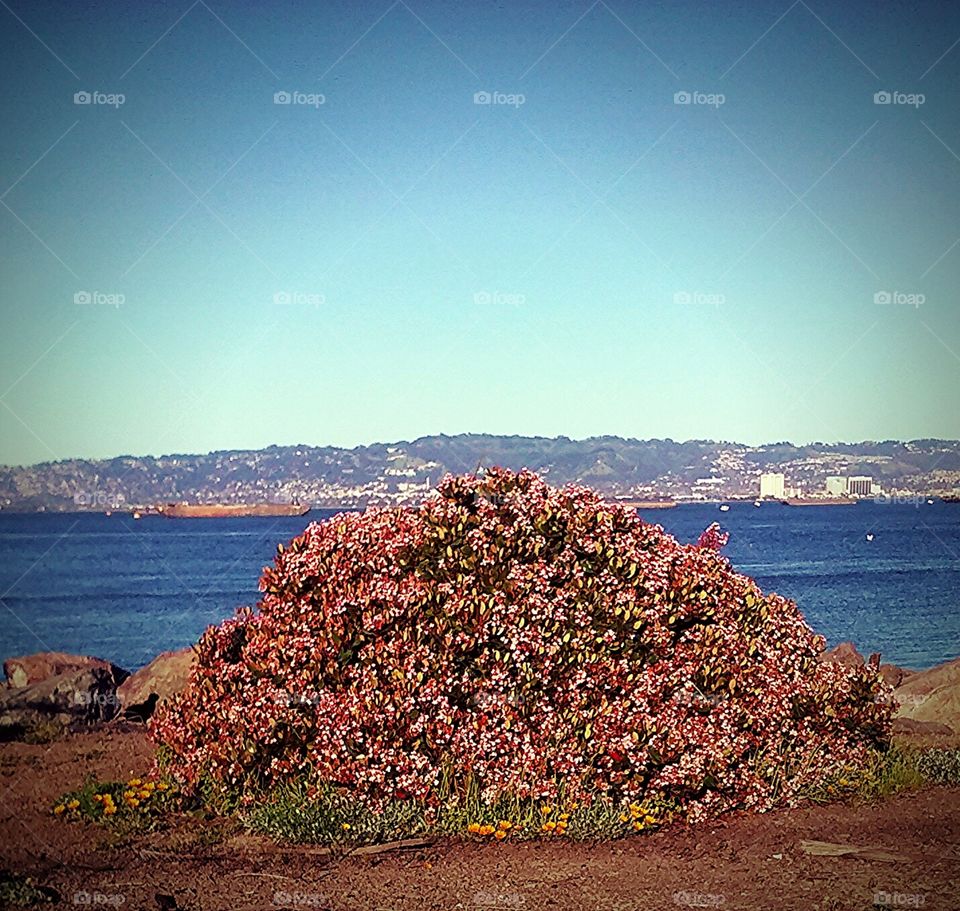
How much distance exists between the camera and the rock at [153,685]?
9.71 m

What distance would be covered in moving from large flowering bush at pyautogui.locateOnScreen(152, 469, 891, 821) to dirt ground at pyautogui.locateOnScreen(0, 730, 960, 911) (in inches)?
13.8

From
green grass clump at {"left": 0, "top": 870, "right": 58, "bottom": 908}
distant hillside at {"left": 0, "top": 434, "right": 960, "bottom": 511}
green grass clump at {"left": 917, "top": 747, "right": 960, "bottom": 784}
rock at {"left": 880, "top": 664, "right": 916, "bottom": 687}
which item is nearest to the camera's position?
green grass clump at {"left": 0, "top": 870, "right": 58, "bottom": 908}

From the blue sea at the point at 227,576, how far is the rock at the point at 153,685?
27.8 metres

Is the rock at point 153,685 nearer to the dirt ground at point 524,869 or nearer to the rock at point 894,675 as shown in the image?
the dirt ground at point 524,869

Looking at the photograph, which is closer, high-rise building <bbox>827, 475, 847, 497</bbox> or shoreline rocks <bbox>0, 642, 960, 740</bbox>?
shoreline rocks <bbox>0, 642, 960, 740</bbox>

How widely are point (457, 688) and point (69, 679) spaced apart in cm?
455

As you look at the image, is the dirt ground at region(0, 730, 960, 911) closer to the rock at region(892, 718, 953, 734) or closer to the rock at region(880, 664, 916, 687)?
the rock at region(892, 718, 953, 734)

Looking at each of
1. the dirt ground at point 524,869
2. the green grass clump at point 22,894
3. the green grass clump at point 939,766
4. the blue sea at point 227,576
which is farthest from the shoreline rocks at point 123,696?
the blue sea at point 227,576

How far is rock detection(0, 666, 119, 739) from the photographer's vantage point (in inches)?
347

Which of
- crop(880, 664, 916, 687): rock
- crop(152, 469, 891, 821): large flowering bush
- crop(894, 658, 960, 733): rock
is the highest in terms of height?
crop(152, 469, 891, 821): large flowering bush

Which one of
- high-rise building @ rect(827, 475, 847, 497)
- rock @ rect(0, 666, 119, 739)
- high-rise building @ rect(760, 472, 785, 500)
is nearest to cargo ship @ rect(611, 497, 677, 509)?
rock @ rect(0, 666, 119, 739)

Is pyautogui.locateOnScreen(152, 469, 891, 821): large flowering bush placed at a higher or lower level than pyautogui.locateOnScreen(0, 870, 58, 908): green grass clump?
higher

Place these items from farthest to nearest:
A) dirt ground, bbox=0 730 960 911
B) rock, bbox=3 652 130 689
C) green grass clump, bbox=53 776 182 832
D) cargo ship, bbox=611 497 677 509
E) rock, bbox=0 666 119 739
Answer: rock, bbox=3 652 130 689 → rock, bbox=0 666 119 739 → cargo ship, bbox=611 497 677 509 → green grass clump, bbox=53 776 182 832 → dirt ground, bbox=0 730 960 911

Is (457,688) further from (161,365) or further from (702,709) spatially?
(161,365)
